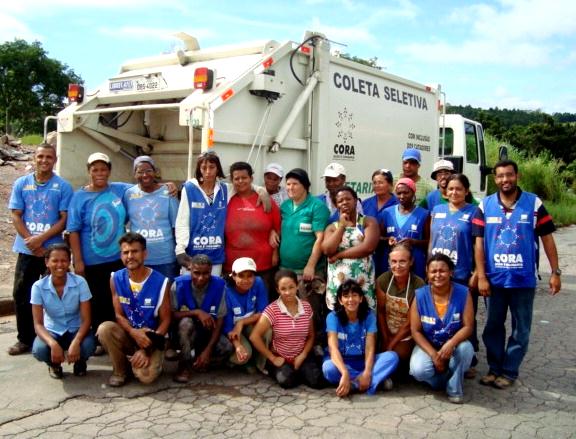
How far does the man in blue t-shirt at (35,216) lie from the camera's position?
15.6 feet

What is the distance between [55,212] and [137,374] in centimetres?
152

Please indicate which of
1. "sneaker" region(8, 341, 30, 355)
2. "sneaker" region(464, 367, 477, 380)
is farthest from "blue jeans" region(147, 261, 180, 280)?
"sneaker" region(464, 367, 477, 380)

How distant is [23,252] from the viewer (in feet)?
15.8

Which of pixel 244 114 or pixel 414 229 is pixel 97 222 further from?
pixel 414 229

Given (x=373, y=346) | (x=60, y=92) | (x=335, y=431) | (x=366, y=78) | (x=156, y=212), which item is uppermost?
(x=60, y=92)

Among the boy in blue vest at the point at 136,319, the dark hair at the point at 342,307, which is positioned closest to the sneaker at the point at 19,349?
the boy in blue vest at the point at 136,319

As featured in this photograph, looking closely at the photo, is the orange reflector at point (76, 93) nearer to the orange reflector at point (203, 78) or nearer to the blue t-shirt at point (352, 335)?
the orange reflector at point (203, 78)

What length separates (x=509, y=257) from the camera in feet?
13.7

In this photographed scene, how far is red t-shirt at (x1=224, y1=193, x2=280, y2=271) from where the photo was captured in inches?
189

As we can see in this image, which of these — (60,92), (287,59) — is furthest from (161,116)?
(60,92)

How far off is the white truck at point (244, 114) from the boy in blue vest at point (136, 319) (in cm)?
105

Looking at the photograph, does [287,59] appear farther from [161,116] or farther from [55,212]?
[55,212]

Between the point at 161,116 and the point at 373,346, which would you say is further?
the point at 161,116

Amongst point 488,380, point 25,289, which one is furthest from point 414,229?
point 25,289
